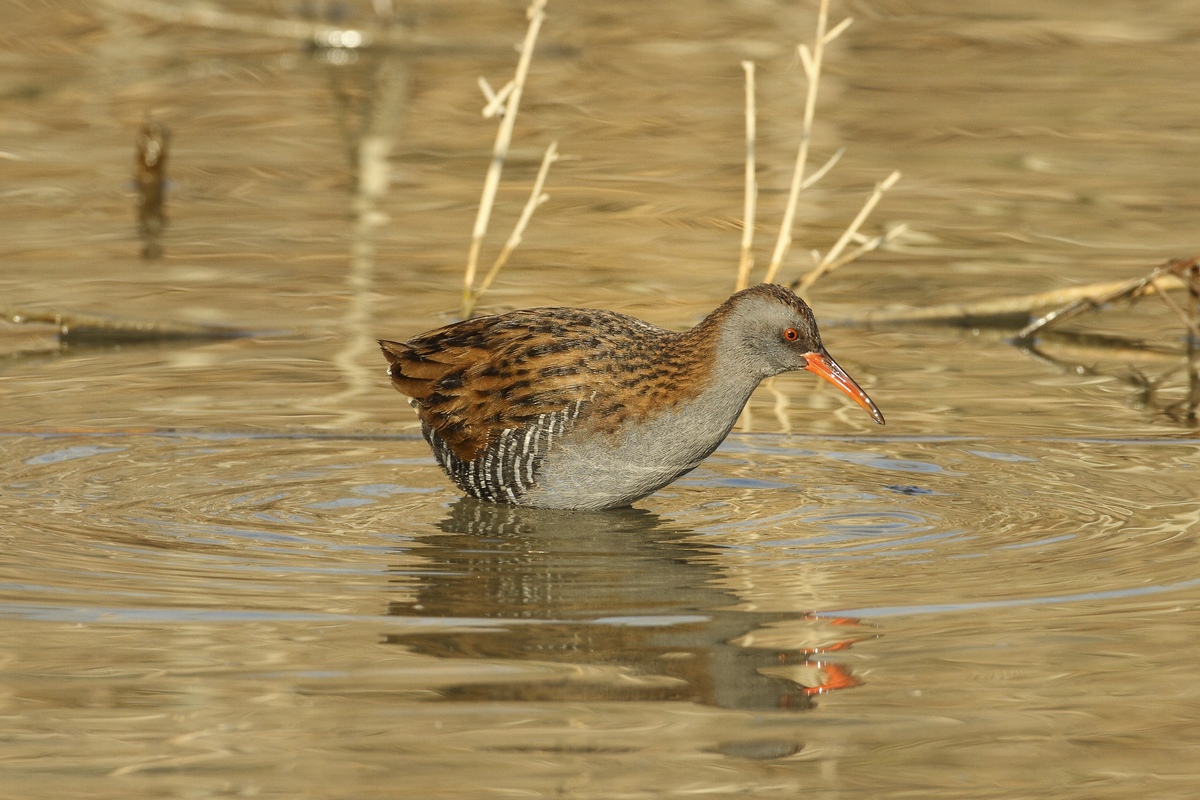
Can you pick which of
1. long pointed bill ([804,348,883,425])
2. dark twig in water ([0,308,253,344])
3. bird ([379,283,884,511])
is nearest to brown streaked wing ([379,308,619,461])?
bird ([379,283,884,511])

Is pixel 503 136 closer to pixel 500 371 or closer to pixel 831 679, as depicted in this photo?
pixel 500 371

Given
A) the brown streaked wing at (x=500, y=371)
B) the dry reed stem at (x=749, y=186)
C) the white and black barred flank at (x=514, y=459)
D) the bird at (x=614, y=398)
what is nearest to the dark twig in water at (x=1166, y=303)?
the dry reed stem at (x=749, y=186)

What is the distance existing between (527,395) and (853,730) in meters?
2.53

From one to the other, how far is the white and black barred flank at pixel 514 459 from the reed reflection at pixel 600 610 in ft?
0.42

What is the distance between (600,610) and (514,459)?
1.28 meters

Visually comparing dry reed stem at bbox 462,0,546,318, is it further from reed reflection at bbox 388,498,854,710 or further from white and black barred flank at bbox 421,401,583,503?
reed reflection at bbox 388,498,854,710

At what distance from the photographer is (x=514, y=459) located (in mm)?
7199

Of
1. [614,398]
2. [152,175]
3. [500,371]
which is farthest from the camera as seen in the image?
[152,175]

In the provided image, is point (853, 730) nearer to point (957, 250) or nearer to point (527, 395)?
point (527, 395)

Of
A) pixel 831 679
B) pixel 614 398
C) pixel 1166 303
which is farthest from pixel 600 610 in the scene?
pixel 1166 303

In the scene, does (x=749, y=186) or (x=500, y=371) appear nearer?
(x=500, y=371)

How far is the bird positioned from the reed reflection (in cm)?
20

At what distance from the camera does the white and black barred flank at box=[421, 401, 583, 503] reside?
713cm

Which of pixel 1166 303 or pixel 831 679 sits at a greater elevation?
pixel 1166 303
